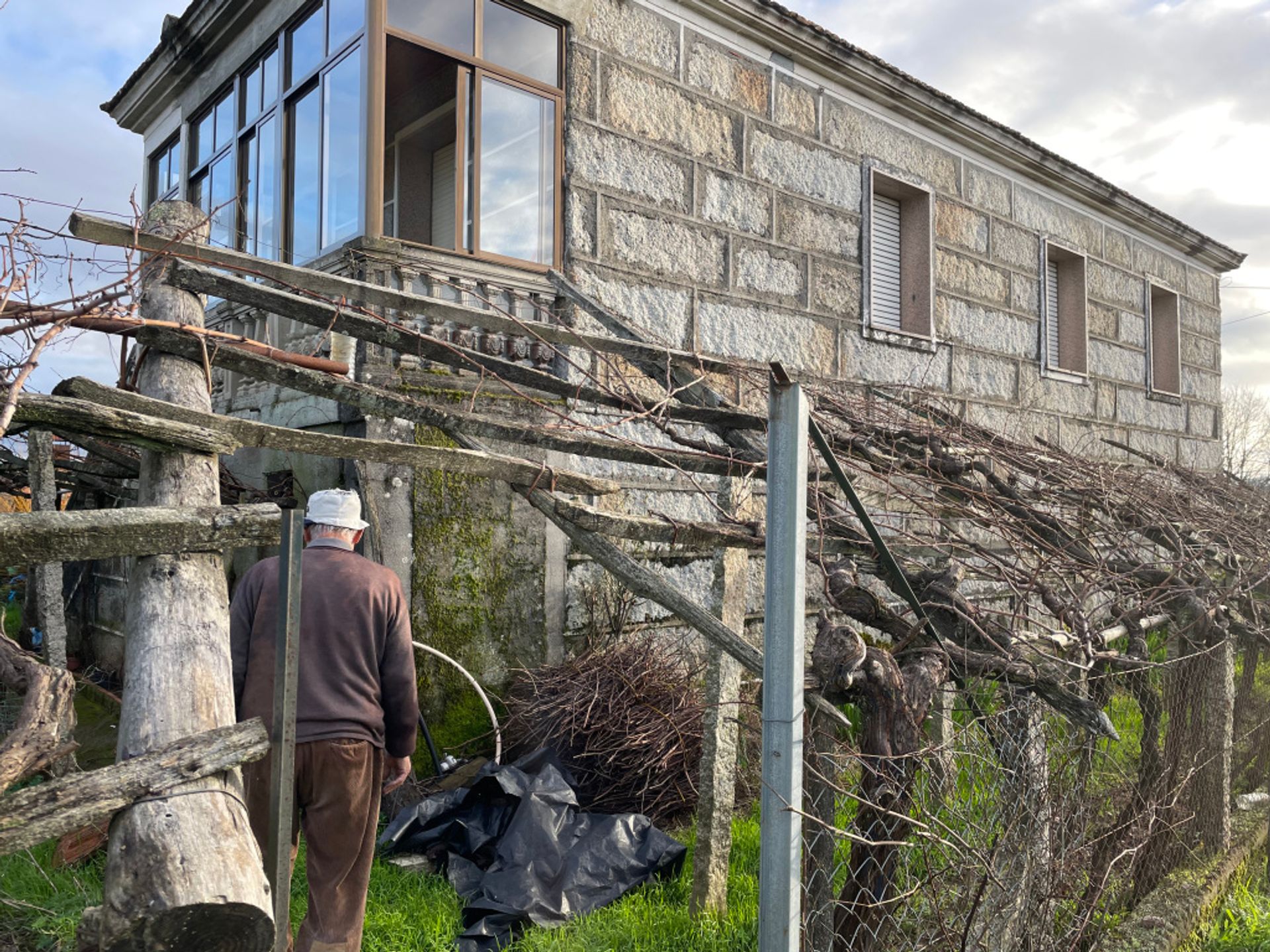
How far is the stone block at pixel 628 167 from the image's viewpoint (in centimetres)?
686

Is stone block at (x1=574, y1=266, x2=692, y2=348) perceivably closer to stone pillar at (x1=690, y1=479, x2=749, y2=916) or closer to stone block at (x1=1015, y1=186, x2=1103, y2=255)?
stone pillar at (x1=690, y1=479, x2=749, y2=916)

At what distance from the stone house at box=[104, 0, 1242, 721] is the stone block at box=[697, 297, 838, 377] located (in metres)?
0.02

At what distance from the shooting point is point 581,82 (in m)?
6.91

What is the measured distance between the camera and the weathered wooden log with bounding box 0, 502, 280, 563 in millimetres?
1936

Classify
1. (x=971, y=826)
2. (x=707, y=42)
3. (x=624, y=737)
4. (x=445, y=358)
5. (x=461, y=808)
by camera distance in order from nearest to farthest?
(x=971, y=826)
(x=445, y=358)
(x=461, y=808)
(x=624, y=737)
(x=707, y=42)

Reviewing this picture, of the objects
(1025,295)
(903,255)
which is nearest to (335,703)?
(903,255)

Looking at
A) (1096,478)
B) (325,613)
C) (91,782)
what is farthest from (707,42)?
(91,782)

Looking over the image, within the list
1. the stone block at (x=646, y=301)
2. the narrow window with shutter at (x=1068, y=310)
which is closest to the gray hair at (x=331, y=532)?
the stone block at (x=646, y=301)

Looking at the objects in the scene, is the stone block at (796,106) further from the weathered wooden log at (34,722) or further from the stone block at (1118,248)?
the weathered wooden log at (34,722)

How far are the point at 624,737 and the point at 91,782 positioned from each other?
402 cm

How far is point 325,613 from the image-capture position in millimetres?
3775

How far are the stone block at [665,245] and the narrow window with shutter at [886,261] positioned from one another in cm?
228

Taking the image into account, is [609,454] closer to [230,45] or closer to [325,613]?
[325,613]

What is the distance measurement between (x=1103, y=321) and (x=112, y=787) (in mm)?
12998
